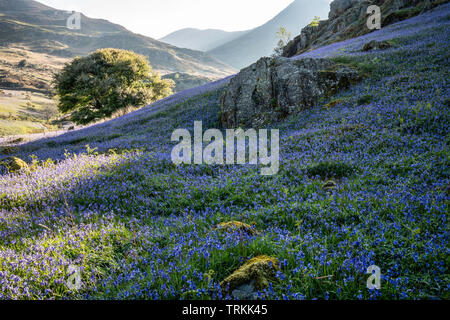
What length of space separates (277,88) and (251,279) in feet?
34.4

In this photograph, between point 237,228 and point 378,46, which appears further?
point 378,46

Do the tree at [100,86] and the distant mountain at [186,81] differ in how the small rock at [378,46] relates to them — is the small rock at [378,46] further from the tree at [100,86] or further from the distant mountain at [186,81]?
the distant mountain at [186,81]

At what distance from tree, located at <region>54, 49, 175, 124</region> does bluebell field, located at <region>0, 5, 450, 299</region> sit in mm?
25612

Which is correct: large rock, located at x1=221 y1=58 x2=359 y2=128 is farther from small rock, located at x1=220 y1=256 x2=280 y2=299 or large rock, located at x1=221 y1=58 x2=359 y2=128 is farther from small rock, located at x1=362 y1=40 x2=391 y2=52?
small rock, located at x1=220 y1=256 x2=280 y2=299

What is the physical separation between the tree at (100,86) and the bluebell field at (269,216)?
84.0 ft

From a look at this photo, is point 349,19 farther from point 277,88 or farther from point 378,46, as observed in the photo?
point 277,88

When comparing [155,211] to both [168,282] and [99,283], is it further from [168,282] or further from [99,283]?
[168,282]

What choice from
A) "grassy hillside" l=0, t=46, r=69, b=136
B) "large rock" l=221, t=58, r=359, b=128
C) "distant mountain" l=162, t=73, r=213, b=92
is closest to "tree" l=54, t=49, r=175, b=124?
"grassy hillside" l=0, t=46, r=69, b=136

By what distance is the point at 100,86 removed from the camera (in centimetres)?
2898

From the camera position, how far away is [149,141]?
11266 millimetres

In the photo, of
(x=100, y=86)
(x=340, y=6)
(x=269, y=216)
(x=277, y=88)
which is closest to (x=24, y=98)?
(x=100, y=86)

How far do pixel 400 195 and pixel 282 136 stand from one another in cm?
518

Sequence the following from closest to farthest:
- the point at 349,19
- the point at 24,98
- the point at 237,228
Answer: the point at 237,228, the point at 349,19, the point at 24,98
